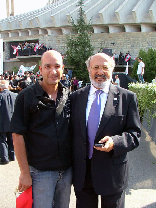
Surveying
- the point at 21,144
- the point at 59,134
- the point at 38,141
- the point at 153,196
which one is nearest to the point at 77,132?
the point at 59,134

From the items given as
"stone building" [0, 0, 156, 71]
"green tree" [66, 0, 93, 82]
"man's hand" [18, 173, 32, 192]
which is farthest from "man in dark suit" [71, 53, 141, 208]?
"stone building" [0, 0, 156, 71]

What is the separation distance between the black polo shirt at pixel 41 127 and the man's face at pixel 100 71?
1.39 feet

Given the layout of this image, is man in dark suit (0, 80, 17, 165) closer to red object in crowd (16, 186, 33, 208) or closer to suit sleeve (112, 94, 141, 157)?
red object in crowd (16, 186, 33, 208)

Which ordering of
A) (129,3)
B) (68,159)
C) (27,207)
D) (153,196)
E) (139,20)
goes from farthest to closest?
(129,3) → (139,20) → (153,196) → (68,159) → (27,207)

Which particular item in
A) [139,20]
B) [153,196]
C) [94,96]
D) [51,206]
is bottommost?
[153,196]

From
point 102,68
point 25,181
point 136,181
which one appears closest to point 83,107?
point 102,68

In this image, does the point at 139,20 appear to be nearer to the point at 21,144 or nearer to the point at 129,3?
the point at 129,3

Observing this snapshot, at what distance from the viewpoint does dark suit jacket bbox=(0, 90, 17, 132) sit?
16.9 ft

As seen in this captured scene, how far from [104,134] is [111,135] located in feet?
0.23

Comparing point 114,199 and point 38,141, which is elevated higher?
point 38,141

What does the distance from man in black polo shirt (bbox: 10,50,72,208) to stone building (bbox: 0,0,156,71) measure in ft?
93.6

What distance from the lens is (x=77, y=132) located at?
2207 mm

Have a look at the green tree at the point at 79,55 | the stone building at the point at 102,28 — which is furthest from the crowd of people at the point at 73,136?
the stone building at the point at 102,28

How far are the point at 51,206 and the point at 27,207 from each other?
0.74 ft
